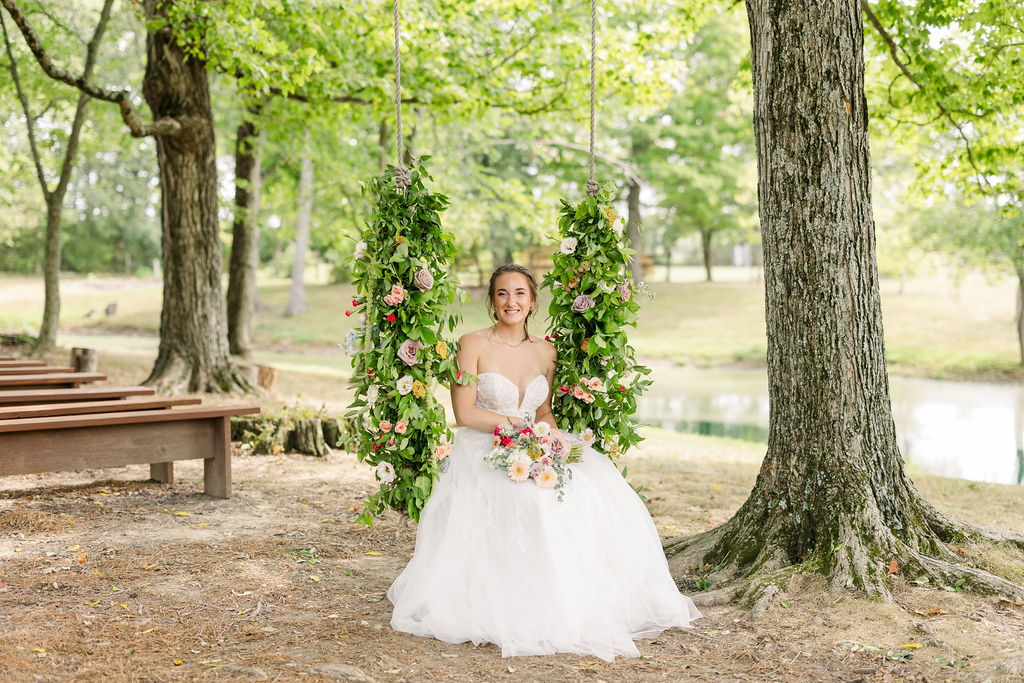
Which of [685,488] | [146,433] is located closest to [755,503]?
[685,488]

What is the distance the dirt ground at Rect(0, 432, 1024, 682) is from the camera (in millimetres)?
3242

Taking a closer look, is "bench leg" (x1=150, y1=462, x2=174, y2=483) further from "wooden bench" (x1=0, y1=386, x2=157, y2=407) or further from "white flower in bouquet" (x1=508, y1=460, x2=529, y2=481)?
"white flower in bouquet" (x1=508, y1=460, x2=529, y2=481)

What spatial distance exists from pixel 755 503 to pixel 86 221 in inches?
1665

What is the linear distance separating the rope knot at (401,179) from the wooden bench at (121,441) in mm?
2575

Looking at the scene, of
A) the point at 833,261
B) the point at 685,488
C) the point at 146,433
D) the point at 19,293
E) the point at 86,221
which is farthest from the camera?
the point at 86,221

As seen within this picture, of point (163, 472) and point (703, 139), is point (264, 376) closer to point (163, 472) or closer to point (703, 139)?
point (163, 472)

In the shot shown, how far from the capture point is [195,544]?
4.84 meters

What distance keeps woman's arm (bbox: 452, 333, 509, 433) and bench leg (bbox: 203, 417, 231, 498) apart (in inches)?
94.9

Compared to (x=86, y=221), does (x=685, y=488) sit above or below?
below

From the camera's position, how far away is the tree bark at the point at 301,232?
69.1ft

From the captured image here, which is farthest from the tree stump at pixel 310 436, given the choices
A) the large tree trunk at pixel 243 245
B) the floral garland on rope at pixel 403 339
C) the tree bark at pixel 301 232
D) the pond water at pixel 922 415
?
the tree bark at pixel 301 232

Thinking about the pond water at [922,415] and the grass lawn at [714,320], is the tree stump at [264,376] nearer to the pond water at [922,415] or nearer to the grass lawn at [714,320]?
the pond water at [922,415]

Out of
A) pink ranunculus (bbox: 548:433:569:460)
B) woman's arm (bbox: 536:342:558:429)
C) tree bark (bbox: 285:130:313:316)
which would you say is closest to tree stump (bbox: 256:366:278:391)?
woman's arm (bbox: 536:342:558:429)

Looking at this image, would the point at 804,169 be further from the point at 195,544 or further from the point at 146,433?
the point at 146,433
